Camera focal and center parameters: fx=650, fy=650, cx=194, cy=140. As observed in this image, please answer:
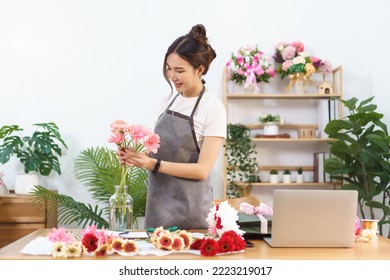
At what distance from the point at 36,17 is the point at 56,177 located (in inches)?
55.9

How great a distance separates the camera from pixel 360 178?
548 centimetres

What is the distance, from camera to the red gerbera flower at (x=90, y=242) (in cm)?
195

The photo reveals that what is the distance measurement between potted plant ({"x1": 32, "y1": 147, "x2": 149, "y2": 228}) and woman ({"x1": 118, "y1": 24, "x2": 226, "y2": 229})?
2.56 meters

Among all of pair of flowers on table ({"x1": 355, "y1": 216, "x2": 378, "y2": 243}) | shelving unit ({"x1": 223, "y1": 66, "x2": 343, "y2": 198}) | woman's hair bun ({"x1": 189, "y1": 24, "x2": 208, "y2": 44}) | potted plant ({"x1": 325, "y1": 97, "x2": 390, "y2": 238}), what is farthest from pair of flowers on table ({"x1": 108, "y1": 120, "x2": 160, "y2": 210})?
shelving unit ({"x1": 223, "y1": 66, "x2": 343, "y2": 198})

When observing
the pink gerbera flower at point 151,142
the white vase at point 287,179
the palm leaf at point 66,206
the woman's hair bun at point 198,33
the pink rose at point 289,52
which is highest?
the pink rose at point 289,52

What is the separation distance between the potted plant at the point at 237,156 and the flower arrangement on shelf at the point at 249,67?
0.41 m

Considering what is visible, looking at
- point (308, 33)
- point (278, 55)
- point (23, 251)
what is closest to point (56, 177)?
point (278, 55)

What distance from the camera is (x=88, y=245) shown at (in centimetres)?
195

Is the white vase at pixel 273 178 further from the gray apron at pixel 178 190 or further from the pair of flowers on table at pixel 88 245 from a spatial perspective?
the pair of flowers on table at pixel 88 245

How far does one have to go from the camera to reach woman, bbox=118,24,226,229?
265 centimetres

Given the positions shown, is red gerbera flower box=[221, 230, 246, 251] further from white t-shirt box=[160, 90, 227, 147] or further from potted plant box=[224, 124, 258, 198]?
potted plant box=[224, 124, 258, 198]

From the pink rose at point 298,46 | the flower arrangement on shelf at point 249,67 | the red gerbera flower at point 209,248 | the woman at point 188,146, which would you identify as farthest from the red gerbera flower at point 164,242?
the pink rose at point 298,46

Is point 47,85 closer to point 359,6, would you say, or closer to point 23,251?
point 359,6
